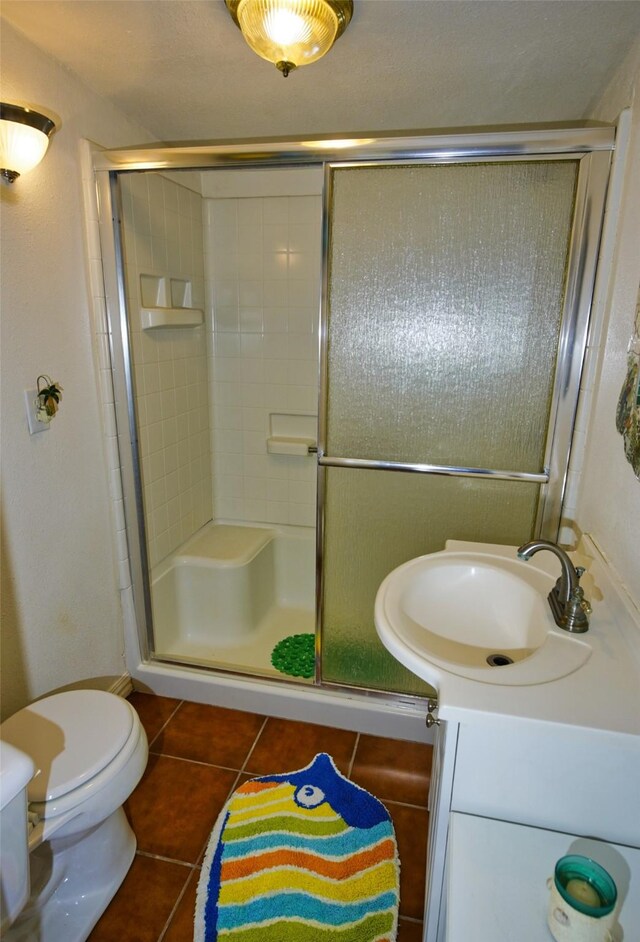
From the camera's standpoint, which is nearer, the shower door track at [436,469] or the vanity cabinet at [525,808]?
the vanity cabinet at [525,808]

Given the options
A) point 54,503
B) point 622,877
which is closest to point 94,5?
point 54,503

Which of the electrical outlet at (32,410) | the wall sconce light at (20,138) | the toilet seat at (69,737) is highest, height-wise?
the wall sconce light at (20,138)

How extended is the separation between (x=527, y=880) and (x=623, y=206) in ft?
5.00

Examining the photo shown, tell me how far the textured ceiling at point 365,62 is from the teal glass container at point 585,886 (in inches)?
67.1

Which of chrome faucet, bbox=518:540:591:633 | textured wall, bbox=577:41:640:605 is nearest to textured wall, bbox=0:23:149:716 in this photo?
chrome faucet, bbox=518:540:591:633

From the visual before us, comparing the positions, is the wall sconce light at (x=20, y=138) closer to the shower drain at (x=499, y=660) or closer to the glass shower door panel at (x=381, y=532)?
the glass shower door panel at (x=381, y=532)

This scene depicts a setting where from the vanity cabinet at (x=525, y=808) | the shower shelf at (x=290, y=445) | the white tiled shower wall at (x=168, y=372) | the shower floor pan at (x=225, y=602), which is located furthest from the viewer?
the shower shelf at (x=290, y=445)

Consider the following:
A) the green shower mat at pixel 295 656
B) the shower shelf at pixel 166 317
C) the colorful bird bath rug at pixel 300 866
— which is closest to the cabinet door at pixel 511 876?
the colorful bird bath rug at pixel 300 866

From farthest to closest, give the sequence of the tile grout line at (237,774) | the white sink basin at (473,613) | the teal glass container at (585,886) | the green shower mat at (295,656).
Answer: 1. the green shower mat at (295,656)
2. the tile grout line at (237,774)
3. the white sink basin at (473,613)
4. the teal glass container at (585,886)

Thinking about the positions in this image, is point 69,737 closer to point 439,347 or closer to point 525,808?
point 525,808

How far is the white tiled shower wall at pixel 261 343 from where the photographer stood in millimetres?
2604

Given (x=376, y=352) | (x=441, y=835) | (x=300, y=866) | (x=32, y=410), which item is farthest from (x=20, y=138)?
(x=300, y=866)

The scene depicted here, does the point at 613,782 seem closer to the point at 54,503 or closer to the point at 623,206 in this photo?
the point at 623,206

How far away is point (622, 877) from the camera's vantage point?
2.63 feet
